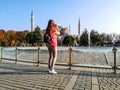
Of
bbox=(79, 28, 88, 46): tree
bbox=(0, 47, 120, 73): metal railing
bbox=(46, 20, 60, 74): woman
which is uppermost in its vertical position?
bbox=(79, 28, 88, 46): tree

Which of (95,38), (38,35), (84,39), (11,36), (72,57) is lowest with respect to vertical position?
(72,57)

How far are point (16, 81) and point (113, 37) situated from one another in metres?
122

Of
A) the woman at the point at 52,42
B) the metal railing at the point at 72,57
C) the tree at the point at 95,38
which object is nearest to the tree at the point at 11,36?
the tree at the point at 95,38

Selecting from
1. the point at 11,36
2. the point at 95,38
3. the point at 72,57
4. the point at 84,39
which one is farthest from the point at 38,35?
the point at 72,57

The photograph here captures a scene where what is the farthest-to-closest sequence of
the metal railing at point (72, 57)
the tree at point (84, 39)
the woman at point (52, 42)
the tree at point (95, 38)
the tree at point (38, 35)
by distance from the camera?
the tree at point (95, 38) → the tree at point (84, 39) → the tree at point (38, 35) → the metal railing at point (72, 57) → the woman at point (52, 42)

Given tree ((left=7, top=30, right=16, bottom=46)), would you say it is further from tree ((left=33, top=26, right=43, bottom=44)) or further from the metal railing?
the metal railing

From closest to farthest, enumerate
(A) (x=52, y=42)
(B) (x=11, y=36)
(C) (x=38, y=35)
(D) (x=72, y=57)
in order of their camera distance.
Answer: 1. (A) (x=52, y=42)
2. (D) (x=72, y=57)
3. (C) (x=38, y=35)
4. (B) (x=11, y=36)

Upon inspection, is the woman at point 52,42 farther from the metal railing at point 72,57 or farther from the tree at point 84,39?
the tree at point 84,39

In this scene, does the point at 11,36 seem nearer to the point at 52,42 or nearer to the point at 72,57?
the point at 72,57

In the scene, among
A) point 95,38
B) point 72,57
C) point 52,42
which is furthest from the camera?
point 95,38

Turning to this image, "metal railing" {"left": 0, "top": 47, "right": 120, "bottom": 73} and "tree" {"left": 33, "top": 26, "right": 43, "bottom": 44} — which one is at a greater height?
"tree" {"left": 33, "top": 26, "right": 43, "bottom": 44}

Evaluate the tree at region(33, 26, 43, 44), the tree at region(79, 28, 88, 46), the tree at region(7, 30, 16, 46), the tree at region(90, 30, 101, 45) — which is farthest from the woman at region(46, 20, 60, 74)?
the tree at region(7, 30, 16, 46)

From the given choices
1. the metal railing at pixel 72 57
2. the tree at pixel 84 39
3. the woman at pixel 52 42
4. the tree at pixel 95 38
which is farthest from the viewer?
the tree at pixel 95 38

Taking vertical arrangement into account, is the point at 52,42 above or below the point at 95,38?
below
